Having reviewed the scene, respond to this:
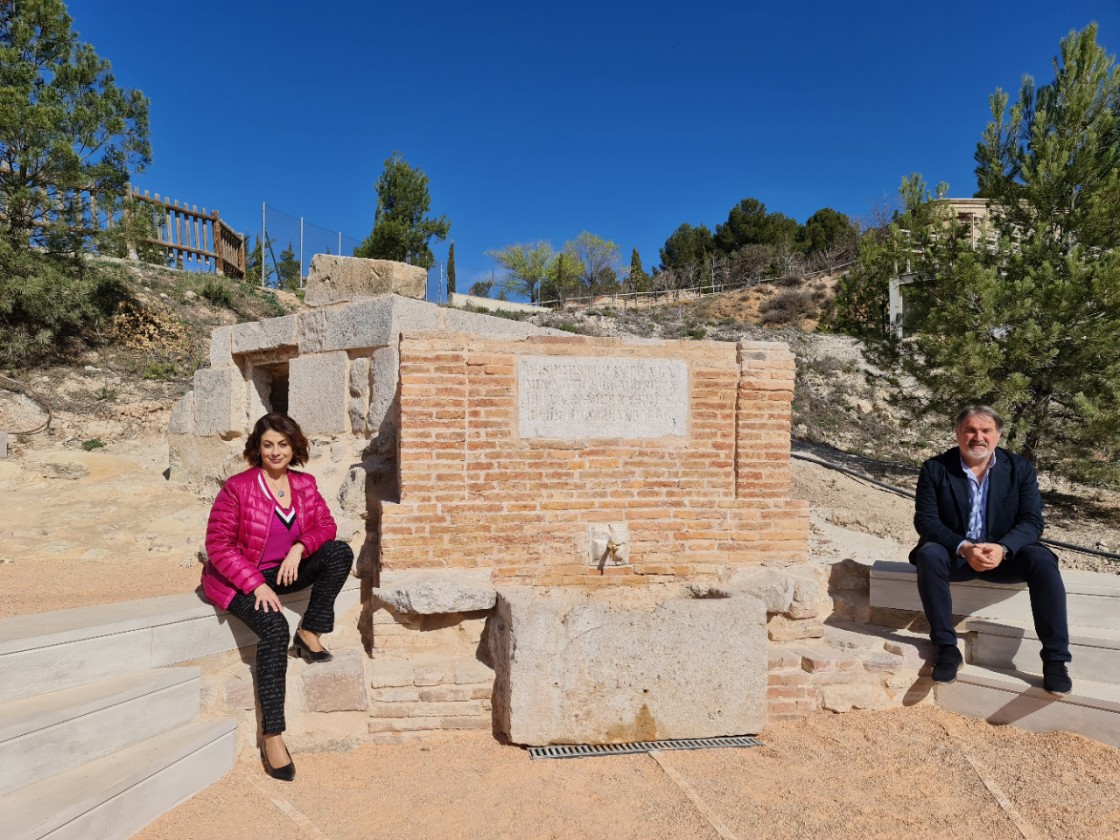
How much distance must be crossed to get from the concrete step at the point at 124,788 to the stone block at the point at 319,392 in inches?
127

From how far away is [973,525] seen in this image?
4.10 m

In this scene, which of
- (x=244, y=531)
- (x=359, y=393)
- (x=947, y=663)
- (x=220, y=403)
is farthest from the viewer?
(x=220, y=403)

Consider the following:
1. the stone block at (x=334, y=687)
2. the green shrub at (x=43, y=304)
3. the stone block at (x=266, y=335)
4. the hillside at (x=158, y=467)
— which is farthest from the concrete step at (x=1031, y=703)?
the green shrub at (x=43, y=304)

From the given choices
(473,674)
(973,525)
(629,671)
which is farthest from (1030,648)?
(473,674)

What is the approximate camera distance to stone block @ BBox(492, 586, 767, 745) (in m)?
3.63

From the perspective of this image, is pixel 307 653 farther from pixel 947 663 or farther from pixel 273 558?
pixel 947 663

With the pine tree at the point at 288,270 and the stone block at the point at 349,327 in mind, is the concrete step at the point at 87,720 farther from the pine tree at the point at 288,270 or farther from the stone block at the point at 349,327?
the pine tree at the point at 288,270

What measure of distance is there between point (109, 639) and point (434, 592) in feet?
5.21

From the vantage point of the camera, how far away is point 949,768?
3.43m

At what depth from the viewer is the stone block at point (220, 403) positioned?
749 centimetres

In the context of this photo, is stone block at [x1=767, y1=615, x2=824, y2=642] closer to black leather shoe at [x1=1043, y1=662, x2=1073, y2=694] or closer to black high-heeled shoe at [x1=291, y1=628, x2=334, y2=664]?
black leather shoe at [x1=1043, y1=662, x2=1073, y2=694]

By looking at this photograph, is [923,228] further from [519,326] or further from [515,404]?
[515,404]

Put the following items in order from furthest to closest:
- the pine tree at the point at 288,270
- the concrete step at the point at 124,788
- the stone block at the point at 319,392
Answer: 1. the pine tree at the point at 288,270
2. the stone block at the point at 319,392
3. the concrete step at the point at 124,788

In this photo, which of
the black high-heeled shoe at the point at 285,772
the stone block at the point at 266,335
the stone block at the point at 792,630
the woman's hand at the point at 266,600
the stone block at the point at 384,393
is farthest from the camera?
the stone block at the point at 266,335
